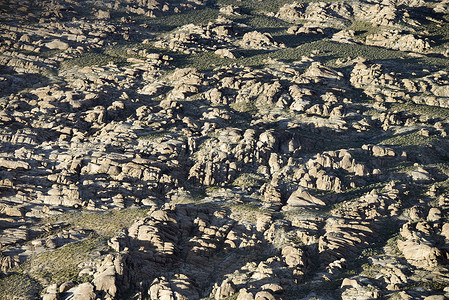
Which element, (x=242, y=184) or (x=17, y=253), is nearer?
(x=17, y=253)

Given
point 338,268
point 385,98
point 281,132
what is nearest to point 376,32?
point 385,98

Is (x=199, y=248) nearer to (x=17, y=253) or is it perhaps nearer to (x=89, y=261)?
(x=89, y=261)

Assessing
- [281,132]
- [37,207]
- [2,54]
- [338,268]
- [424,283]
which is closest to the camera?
[424,283]

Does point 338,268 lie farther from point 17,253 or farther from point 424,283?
point 17,253

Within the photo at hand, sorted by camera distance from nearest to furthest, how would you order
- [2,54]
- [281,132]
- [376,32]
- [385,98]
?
[281,132], [385,98], [2,54], [376,32]

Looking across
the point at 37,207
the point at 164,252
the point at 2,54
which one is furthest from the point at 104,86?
the point at 164,252

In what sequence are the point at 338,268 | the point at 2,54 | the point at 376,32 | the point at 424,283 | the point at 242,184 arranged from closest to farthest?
1. the point at 424,283
2. the point at 338,268
3. the point at 242,184
4. the point at 2,54
5. the point at 376,32

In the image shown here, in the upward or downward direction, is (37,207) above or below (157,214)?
below

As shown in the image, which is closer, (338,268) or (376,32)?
(338,268)

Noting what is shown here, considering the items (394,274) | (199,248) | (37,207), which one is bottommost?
(37,207)
